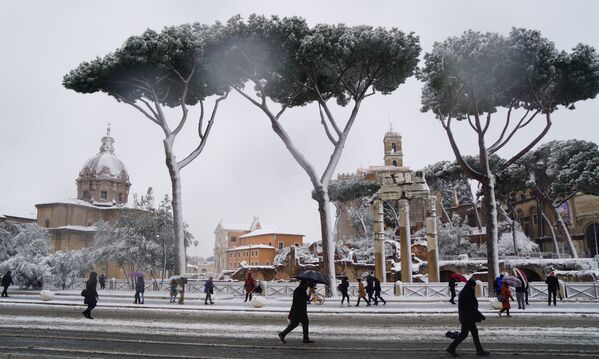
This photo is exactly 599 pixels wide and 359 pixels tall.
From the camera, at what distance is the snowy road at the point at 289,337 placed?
7.23 meters

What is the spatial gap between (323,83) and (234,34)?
4.67m

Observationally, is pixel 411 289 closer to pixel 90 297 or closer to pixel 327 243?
pixel 327 243

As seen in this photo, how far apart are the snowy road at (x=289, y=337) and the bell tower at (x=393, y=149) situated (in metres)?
62.7

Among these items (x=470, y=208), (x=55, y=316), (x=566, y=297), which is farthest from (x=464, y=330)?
(x=470, y=208)

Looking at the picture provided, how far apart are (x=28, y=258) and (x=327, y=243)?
21.2 meters

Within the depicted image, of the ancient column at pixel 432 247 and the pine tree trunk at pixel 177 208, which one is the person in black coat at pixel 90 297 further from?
the ancient column at pixel 432 247

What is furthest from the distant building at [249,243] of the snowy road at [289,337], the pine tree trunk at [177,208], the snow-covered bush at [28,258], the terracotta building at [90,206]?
the snowy road at [289,337]

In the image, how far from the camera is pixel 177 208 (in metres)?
21.1

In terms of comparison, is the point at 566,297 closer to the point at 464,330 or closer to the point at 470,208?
the point at 464,330

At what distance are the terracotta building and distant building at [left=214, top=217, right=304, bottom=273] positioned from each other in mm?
18097

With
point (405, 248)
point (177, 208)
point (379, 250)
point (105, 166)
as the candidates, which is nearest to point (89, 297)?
point (177, 208)

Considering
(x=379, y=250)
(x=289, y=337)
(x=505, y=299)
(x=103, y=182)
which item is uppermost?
(x=103, y=182)

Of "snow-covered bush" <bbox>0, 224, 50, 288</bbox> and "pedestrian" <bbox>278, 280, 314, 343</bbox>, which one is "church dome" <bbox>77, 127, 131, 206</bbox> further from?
"pedestrian" <bbox>278, 280, 314, 343</bbox>

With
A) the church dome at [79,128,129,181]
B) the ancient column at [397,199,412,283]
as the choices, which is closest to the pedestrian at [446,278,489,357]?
the ancient column at [397,199,412,283]
